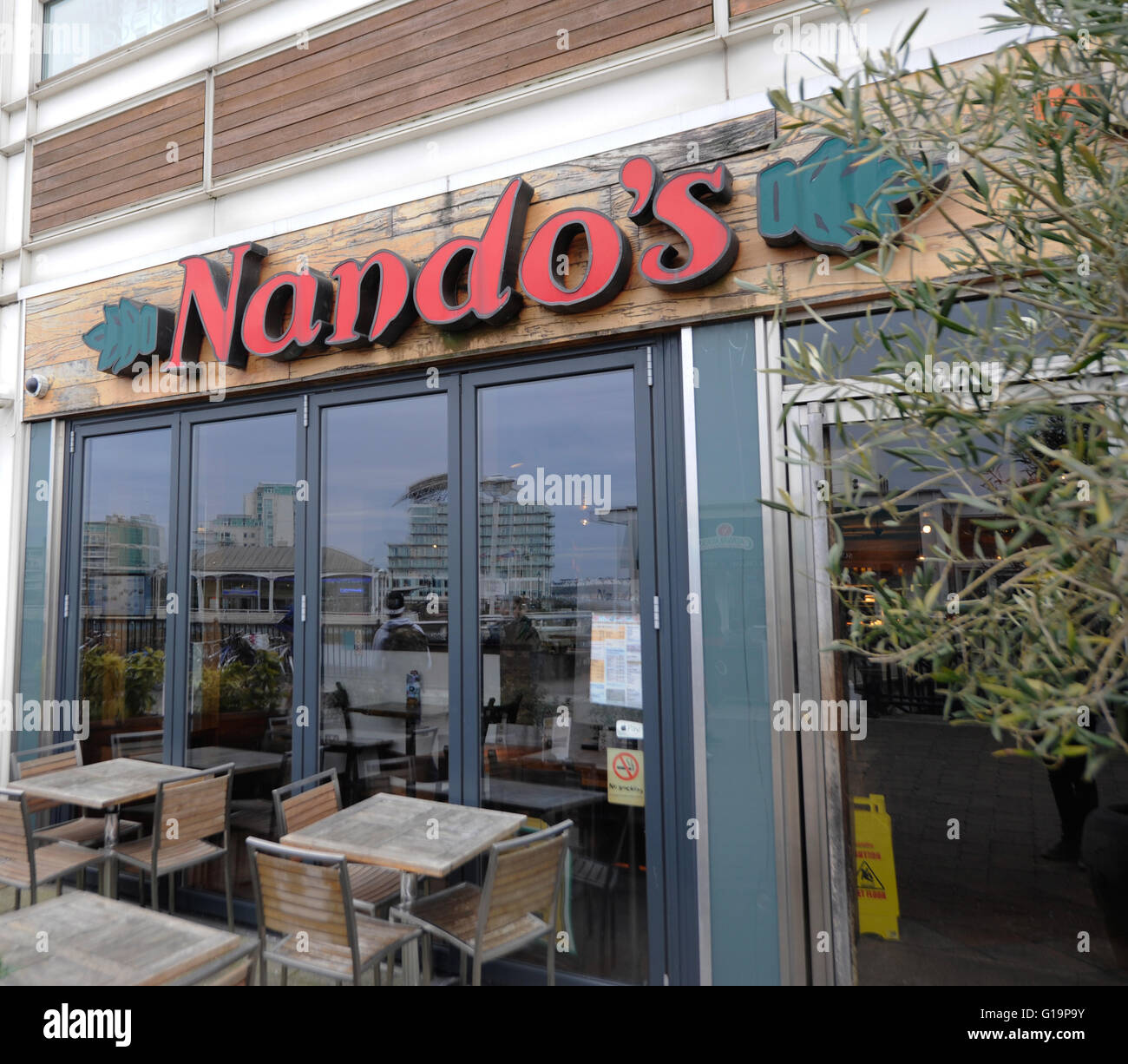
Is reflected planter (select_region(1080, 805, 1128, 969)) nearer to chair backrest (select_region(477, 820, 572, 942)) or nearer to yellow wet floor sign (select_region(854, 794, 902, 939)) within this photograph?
yellow wet floor sign (select_region(854, 794, 902, 939))

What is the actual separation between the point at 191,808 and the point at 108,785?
552mm

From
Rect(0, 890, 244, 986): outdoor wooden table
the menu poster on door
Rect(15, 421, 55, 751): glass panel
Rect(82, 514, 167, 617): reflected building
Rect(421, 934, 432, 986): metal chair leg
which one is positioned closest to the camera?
Rect(0, 890, 244, 986): outdoor wooden table

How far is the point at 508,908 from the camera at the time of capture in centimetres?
293

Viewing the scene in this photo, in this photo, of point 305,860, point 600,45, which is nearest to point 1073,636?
point 305,860

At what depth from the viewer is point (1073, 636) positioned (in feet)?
4.47

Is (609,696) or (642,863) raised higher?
(609,696)

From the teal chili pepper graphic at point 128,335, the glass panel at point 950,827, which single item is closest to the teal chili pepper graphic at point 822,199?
the glass panel at point 950,827

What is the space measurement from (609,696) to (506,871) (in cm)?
102

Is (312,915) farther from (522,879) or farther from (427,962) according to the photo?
(522,879)

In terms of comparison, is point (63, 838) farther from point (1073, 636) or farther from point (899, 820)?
point (1073, 636)

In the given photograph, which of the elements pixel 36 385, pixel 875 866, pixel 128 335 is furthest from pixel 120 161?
pixel 875 866

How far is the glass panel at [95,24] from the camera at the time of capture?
17.6ft

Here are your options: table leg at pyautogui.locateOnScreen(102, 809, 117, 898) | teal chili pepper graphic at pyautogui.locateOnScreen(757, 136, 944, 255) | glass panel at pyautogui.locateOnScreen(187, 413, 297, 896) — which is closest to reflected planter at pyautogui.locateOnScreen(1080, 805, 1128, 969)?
teal chili pepper graphic at pyautogui.locateOnScreen(757, 136, 944, 255)

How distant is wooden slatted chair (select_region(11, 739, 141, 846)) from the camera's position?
4473 millimetres
